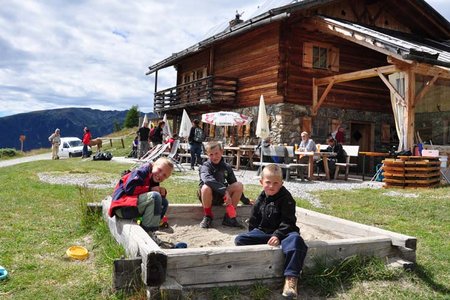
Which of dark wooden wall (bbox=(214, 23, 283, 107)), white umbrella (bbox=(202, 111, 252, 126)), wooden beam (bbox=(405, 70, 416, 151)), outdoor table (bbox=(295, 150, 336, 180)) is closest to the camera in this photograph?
wooden beam (bbox=(405, 70, 416, 151))

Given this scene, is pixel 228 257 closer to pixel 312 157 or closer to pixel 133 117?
pixel 312 157

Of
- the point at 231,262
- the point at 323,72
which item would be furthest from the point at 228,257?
the point at 323,72

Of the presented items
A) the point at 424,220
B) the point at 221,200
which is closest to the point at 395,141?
the point at 424,220

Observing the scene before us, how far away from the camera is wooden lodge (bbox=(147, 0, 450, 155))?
1611 centimetres

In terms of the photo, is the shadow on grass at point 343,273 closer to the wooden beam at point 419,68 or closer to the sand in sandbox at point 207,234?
the sand in sandbox at point 207,234

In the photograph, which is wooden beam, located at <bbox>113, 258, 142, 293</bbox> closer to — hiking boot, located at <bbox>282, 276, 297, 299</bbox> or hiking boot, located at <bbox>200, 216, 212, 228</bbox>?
hiking boot, located at <bbox>282, 276, 297, 299</bbox>

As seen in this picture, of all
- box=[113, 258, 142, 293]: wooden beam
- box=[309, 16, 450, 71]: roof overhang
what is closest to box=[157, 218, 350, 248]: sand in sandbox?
box=[113, 258, 142, 293]: wooden beam

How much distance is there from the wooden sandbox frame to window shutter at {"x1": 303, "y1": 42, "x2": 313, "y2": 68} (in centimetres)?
1338

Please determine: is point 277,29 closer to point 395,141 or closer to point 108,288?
point 395,141

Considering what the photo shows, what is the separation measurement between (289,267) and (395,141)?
55.5 feet

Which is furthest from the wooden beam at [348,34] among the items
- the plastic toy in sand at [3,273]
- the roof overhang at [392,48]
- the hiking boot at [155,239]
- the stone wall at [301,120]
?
the plastic toy in sand at [3,273]

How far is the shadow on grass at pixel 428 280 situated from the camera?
3363 mm

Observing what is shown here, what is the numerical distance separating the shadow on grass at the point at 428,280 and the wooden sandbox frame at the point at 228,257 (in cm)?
10

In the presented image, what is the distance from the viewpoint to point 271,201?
12.2 feet
